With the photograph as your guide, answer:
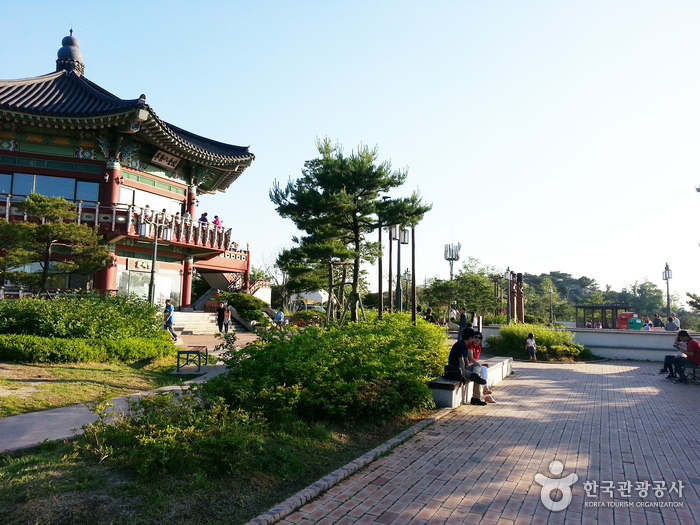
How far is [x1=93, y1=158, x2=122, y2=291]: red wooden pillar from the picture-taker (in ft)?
68.9

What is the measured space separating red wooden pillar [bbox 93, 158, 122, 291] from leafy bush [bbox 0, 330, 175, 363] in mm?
10202

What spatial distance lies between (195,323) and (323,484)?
67.1 ft

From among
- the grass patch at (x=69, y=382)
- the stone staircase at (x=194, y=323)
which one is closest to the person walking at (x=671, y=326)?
the stone staircase at (x=194, y=323)


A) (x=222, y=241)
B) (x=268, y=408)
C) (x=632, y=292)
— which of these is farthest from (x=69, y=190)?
(x=632, y=292)

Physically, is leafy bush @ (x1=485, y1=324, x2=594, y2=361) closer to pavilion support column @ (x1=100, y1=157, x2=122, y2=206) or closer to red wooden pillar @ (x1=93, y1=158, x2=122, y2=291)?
red wooden pillar @ (x1=93, y1=158, x2=122, y2=291)

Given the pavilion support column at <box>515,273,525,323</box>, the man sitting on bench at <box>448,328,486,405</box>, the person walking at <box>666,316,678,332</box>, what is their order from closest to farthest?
the man sitting on bench at <box>448,328,486,405</box>
the person walking at <box>666,316,678,332</box>
the pavilion support column at <box>515,273,525,323</box>

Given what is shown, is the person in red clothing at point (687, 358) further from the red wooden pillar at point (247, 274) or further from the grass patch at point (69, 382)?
the red wooden pillar at point (247, 274)

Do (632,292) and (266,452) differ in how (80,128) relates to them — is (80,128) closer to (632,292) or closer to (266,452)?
(266,452)

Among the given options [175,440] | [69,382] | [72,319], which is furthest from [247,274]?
[175,440]

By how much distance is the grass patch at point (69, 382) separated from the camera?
305 inches

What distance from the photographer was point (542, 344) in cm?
1864

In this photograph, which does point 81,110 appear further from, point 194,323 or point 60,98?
point 194,323

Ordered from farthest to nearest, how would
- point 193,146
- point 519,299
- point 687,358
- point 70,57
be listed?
point 519,299 → point 70,57 → point 193,146 → point 687,358

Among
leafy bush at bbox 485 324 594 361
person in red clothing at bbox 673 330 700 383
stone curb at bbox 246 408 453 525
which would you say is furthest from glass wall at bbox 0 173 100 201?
person in red clothing at bbox 673 330 700 383
